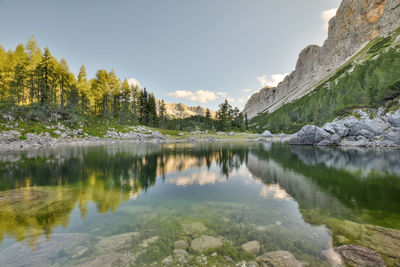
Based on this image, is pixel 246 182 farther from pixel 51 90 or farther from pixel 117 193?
pixel 51 90

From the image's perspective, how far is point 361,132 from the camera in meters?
50.4

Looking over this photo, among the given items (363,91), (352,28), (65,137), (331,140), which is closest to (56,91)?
(65,137)

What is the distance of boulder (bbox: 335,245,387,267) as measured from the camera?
19.3 feet

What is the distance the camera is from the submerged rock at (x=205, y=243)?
23.1 feet

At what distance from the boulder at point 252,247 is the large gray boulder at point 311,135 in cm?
6115

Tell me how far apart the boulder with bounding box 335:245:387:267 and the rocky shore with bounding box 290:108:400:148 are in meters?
53.2

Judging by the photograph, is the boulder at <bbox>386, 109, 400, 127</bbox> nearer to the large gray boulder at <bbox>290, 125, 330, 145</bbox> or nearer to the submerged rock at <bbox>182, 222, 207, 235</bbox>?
the large gray boulder at <bbox>290, 125, 330, 145</bbox>

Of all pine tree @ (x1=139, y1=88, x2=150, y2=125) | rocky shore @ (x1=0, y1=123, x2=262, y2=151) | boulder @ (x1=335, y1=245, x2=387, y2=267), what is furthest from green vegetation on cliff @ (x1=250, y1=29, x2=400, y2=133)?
pine tree @ (x1=139, y1=88, x2=150, y2=125)

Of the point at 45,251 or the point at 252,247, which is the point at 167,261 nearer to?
the point at 252,247

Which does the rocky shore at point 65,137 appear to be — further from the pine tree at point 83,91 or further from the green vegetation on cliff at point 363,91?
the green vegetation on cliff at point 363,91

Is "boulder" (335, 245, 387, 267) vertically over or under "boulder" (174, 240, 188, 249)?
over

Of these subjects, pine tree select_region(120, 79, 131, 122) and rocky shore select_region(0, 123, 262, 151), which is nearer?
rocky shore select_region(0, 123, 262, 151)

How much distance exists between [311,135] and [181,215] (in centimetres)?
6156

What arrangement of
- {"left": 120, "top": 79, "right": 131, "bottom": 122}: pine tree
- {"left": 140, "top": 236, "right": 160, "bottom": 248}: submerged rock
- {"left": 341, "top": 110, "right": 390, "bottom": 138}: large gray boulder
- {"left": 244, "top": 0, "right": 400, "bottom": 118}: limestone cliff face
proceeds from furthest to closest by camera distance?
{"left": 244, "top": 0, "right": 400, "bottom": 118}: limestone cliff face, {"left": 120, "top": 79, "right": 131, "bottom": 122}: pine tree, {"left": 341, "top": 110, "right": 390, "bottom": 138}: large gray boulder, {"left": 140, "top": 236, "right": 160, "bottom": 248}: submerged rock
